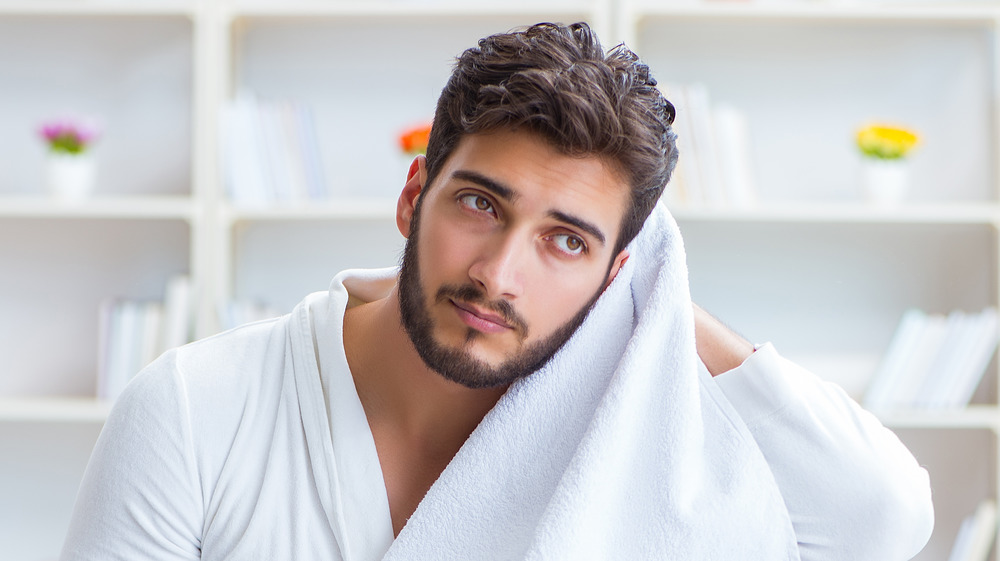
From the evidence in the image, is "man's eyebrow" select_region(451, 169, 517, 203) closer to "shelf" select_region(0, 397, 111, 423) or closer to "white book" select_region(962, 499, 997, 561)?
"shelf" select_region(0, 397, 111, 423)

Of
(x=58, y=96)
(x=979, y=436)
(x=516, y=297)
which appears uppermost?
(x=516, y=297)

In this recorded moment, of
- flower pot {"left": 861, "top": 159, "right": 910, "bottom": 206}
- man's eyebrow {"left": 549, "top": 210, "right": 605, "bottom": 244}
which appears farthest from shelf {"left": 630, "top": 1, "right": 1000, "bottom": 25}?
man's eyebrow {"left": 549, "top": 210, "right": 605, "bottom": 244}

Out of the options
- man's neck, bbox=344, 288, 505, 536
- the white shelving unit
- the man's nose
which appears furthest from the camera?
the white shelving unit

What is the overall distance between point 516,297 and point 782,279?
59.7 inches

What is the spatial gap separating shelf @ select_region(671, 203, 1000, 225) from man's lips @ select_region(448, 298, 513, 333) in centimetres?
119

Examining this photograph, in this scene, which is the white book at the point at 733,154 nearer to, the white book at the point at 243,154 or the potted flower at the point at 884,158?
the potted flower at the point at 884,158

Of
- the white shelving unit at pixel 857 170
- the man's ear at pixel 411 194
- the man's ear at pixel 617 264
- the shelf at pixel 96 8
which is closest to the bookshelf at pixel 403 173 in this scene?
the white shelving unit at pixel 857 170

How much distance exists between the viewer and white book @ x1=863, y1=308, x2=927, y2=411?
7.09 feet

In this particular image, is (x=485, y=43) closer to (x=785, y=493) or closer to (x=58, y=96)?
(x=785, y=493)

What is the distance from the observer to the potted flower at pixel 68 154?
86.1 inches

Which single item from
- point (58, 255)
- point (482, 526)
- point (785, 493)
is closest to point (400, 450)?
point (482, 526)

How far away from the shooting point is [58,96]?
2357 millimetres

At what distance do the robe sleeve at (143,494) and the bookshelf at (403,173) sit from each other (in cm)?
128

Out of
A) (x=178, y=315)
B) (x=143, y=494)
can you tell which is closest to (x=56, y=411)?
(x=178, y=315)
